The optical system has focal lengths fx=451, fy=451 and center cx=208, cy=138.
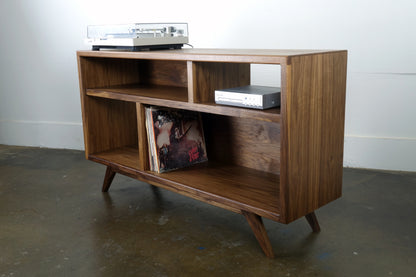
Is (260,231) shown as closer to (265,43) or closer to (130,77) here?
(130,77)

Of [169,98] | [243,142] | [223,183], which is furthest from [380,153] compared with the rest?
[169,98]

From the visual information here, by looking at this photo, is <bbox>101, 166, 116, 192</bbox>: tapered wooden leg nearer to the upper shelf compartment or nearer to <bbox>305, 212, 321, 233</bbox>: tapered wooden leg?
the upper shelf compartment

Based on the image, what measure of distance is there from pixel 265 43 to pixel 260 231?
1.69 metres

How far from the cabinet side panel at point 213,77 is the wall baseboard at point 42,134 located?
7.20ft

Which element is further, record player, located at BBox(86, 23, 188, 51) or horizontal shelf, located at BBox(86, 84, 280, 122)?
record player, located at BBox(86, 23, 188, 51)

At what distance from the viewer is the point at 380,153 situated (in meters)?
3.07

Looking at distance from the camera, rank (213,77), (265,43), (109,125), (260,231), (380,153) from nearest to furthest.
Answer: (260,231) → (213,77) → (109,125) → (380,153) → (265,43)

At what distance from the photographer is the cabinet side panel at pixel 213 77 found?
1960 mm

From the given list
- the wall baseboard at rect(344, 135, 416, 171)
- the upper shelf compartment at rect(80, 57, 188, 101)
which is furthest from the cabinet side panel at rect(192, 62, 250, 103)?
the wall baseboard at rect(344, 135, 416, 171)

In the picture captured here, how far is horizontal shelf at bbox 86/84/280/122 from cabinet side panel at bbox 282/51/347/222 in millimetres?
107

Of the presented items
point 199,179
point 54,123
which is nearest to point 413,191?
point 199,179

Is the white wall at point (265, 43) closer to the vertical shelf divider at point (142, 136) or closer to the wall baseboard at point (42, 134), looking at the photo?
the wall baseboard at point (42, 134)

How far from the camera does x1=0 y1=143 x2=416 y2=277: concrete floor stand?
6.10 ft

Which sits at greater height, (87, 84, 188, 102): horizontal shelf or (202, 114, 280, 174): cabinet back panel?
(87, 84, 188, 102): horizontal shelf
